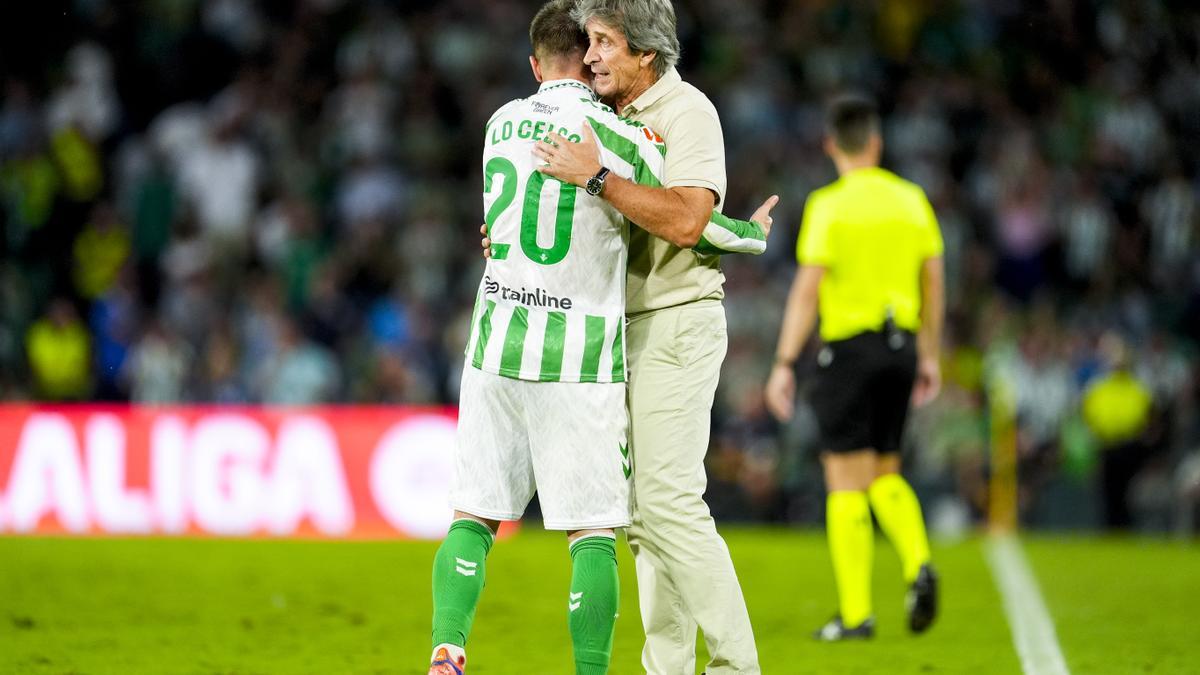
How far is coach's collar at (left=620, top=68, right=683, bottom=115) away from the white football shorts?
899 millimetres

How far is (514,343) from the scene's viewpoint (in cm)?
490

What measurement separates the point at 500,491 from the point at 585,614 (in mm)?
446

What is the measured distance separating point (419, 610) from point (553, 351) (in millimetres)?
3518

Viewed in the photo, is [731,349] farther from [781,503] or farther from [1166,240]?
[1166,240]

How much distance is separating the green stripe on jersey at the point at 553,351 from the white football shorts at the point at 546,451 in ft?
0.11

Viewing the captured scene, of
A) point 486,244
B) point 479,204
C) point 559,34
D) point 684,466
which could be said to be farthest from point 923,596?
point 479,204

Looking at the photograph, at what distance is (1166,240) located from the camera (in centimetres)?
1669

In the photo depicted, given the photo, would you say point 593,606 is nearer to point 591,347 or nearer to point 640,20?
point 591,347

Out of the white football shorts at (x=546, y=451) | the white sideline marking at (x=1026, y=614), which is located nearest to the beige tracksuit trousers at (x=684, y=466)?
the white football shorts at (x=546, y=451)

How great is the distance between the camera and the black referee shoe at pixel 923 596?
7.14 meters

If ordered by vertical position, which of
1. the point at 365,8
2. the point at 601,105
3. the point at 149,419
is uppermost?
the point at 365,8

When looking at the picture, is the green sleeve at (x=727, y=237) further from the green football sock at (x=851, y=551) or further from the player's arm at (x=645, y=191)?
the green football sock at (x=851, y=551)

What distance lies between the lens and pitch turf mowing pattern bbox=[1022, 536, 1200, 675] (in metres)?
6.75

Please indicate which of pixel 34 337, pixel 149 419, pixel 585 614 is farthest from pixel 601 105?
pixel 34 337
